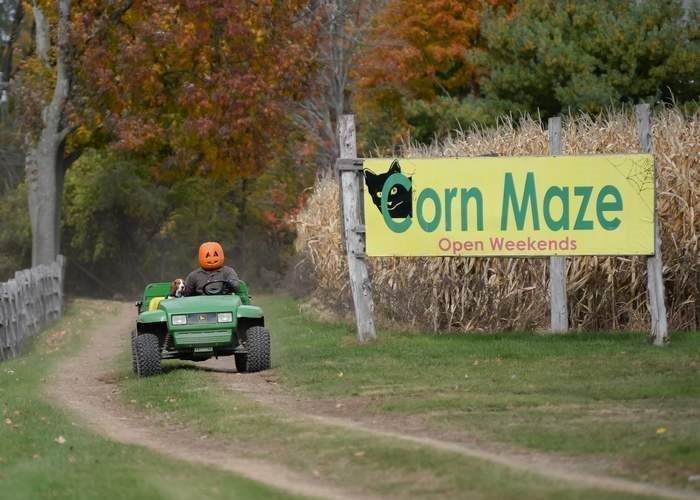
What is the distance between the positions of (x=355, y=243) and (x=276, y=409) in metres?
6.38

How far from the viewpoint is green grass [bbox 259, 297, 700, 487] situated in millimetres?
10977

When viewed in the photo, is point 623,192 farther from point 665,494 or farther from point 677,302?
point 665,494

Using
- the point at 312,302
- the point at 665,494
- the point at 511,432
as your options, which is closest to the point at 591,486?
the point at 665,494

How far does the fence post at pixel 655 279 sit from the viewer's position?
18.4 m

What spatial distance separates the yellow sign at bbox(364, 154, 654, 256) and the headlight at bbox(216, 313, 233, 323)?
3.51 metres

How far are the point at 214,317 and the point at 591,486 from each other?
8.27 m

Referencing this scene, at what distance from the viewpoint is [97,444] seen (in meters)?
12.1

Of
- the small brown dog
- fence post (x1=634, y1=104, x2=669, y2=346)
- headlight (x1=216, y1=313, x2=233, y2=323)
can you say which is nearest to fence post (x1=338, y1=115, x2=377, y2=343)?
the small brown dog

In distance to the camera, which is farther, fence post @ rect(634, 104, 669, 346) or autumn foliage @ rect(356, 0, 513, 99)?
autumn foliage @ rect(356, 0, 513, 99)

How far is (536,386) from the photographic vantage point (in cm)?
1469

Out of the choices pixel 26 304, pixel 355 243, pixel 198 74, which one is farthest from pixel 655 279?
pixel 198 74

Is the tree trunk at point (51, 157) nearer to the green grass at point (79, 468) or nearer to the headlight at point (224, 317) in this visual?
the headlight at point (224, 317)

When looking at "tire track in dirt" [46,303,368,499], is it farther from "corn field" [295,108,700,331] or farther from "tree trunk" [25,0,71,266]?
"tree trunk" [25,0,71,266]

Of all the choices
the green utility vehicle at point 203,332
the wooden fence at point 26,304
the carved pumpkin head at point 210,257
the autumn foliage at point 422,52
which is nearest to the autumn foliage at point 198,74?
the autumn foliage at point 422,52
